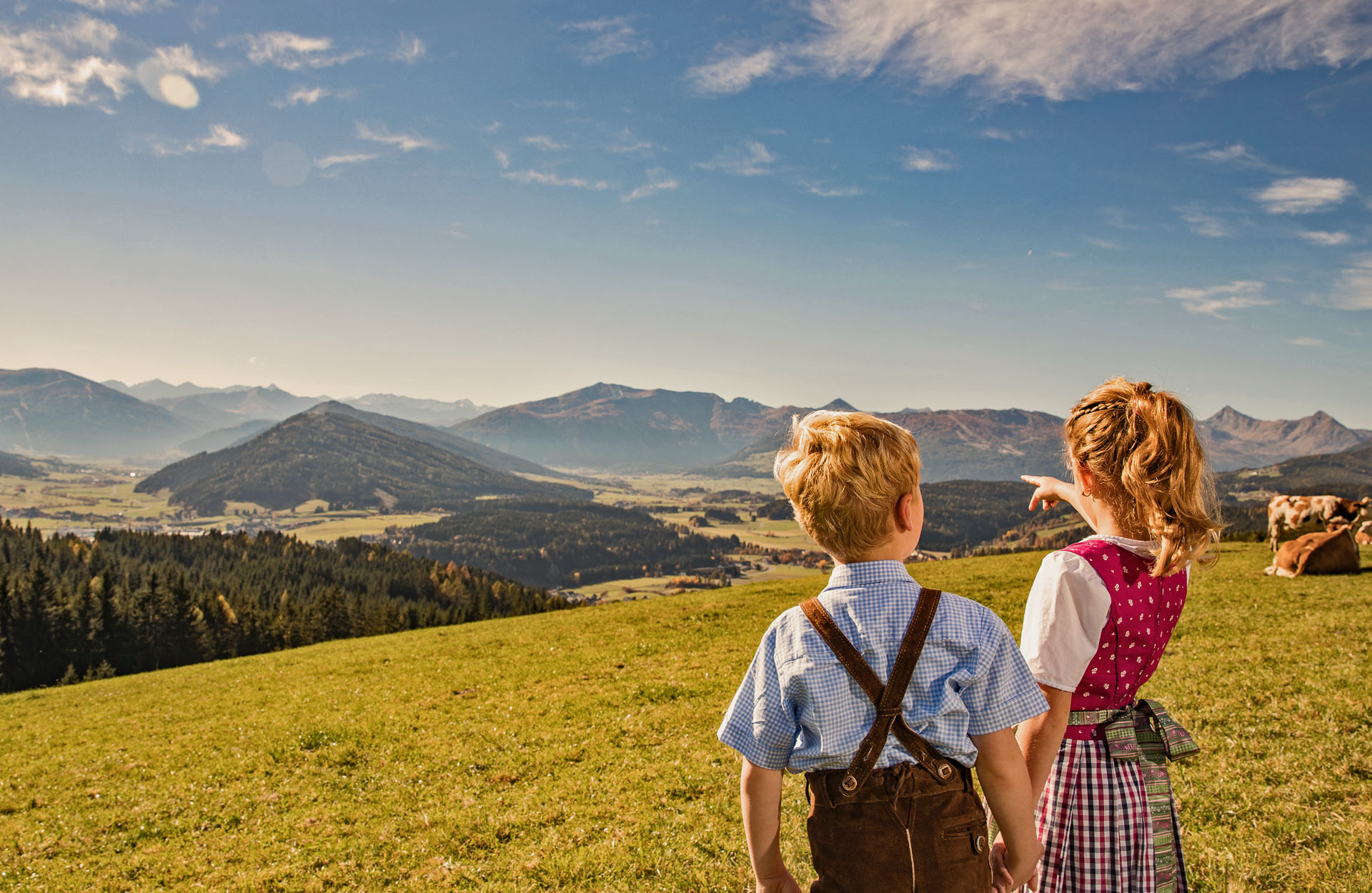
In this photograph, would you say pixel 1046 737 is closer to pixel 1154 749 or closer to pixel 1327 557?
pixel 1154 749

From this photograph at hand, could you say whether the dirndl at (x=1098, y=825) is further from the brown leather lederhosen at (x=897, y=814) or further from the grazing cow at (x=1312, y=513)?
the grazing cow at (x=1312, y=513)

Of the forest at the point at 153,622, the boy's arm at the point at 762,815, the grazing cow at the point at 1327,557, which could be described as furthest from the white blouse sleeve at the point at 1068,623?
the forest at the point at 153,622

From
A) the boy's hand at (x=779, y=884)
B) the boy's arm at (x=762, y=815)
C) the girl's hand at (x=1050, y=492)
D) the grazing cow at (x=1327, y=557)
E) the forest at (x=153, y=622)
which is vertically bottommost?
the forest at (x=153, y=622)

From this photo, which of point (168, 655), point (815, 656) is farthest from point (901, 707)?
point (168, 655)

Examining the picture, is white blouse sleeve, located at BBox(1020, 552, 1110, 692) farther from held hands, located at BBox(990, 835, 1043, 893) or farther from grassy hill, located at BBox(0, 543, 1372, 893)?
grassy hill, located at BBox(0, 543, 1372, 893)

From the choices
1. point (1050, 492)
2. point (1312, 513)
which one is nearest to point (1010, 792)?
point (1050, 492)

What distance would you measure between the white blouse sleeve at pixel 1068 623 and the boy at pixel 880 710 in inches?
12.5

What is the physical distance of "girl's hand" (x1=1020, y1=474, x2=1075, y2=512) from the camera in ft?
13.0

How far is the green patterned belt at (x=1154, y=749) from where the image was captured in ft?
11.1

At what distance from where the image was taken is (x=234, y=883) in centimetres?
872

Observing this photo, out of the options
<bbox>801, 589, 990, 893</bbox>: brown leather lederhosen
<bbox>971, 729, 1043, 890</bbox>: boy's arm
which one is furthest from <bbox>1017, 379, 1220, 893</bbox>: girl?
<bbox>801, 589, 990, 893</bbox>: brown leather lederhosen

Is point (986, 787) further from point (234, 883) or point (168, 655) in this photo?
point (168, 655)

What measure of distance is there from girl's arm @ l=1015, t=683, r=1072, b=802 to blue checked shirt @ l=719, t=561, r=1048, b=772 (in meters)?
0.33

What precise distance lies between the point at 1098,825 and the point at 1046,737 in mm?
623
